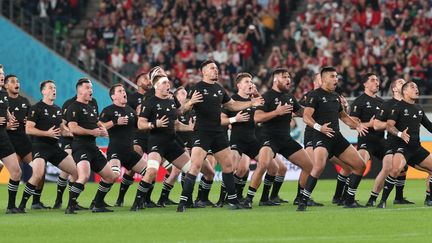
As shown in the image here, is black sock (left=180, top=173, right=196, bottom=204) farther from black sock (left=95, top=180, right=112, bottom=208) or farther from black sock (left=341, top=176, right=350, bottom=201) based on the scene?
black sock (left=341, top=176, right=350, bottom=201)

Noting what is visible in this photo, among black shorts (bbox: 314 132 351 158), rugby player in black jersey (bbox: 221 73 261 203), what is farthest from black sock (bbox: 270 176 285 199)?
black shorts (bbox: 314 132 351 158)

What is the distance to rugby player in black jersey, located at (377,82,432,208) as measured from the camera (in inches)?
907

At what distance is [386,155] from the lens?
76.4 feet

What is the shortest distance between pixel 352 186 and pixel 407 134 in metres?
1.42

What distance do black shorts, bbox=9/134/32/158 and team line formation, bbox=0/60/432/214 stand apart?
0.22ft

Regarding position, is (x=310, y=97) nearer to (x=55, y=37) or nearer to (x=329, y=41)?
(x=329, y=41)

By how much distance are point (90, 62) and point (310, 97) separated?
19.9 metres

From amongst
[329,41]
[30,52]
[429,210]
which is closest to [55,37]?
[30,52]

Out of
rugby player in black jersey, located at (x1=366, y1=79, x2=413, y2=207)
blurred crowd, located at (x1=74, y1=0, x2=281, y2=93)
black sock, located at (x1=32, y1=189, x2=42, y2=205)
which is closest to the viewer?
rugby player in black jersey, located at (x1=366, y1=79, x2=413, y2=207)

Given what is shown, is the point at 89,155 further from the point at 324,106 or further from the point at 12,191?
the point at 324,106

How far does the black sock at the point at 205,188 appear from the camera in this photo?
2430cm

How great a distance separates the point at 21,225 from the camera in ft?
66.6

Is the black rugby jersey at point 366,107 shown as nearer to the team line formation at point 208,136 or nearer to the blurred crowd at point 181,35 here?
the team line formation at point 208,136

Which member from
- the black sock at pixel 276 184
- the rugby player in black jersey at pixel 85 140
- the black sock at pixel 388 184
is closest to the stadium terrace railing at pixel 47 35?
the black sock at pixel 276 184
